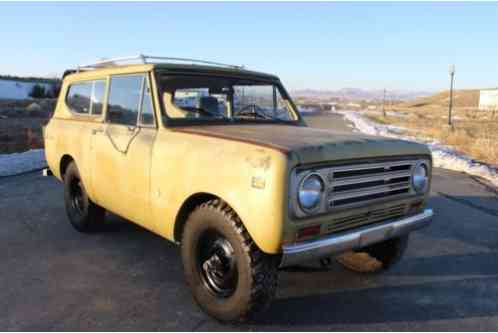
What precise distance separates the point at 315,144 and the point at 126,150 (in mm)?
1825

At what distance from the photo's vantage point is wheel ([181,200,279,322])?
2.81 meters

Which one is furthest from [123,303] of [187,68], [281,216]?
[187,68]

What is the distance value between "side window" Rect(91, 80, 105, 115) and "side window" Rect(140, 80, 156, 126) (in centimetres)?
88

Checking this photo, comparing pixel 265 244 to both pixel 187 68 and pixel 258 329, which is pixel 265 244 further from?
pixel 187 68

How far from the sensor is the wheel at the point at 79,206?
15.7 ft

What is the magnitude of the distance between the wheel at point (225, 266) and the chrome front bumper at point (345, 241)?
9.6 inches

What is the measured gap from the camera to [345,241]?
281 cm

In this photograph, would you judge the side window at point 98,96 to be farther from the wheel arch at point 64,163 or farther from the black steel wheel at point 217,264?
the black steel wheel at point 217,264

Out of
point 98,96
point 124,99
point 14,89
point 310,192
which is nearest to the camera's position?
point 310,192

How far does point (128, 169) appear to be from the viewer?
3.76m

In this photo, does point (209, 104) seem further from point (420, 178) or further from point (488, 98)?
point (488, 98)

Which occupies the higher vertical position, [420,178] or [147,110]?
[147,110]

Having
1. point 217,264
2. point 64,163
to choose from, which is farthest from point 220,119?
point 64,163

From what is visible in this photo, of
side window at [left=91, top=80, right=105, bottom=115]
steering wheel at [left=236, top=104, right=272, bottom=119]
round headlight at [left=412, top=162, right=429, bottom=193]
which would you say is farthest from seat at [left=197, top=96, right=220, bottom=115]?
round headlight at [left=412, top=162, right=429, bottom=193]
